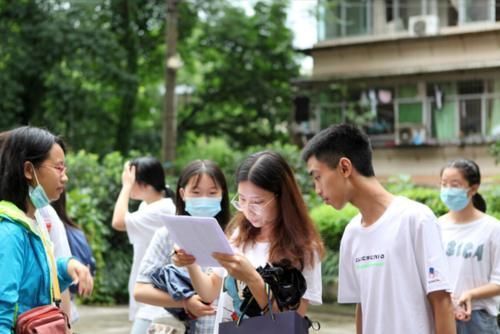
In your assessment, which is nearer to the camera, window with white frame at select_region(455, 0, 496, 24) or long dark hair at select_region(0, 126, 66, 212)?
long dark hair at select_region(0, 126, 66, 212)

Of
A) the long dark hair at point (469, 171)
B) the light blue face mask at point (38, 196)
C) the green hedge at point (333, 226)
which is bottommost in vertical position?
the green hedge at point (333, 226)

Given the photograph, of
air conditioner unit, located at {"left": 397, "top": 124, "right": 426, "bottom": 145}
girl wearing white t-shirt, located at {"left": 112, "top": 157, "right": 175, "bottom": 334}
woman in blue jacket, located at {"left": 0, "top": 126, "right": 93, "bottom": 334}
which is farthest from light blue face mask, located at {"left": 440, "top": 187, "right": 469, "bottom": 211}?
air conditioner unit, located at {"left": 397, "top": 124, "right": 426, "bottom": 145}

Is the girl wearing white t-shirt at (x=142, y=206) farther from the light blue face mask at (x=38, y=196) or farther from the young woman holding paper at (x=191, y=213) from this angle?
Answer: the light blue face mask at (x=38, y=196)

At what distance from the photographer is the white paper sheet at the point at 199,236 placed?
3.20m

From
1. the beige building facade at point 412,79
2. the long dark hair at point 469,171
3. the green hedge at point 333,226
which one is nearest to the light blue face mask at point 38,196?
the long dark hair at point 469,171

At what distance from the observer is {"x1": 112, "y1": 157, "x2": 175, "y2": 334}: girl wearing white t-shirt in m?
5.93

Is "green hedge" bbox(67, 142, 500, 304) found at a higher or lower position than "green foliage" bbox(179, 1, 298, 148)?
lower

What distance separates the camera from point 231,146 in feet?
86.1

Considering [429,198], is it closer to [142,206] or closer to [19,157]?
[142,206]

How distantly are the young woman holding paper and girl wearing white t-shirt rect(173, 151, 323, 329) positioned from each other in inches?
13.9

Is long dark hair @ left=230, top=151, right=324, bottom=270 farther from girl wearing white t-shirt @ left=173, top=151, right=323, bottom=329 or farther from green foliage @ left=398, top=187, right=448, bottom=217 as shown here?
green foliage @ left=398, top=187, right=448, bottom=217

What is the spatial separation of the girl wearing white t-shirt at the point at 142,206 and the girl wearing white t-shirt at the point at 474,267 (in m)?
1.82

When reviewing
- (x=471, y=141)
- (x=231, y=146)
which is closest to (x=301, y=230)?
(x=471, y=141)

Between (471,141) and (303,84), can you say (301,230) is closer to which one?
(471,141)
